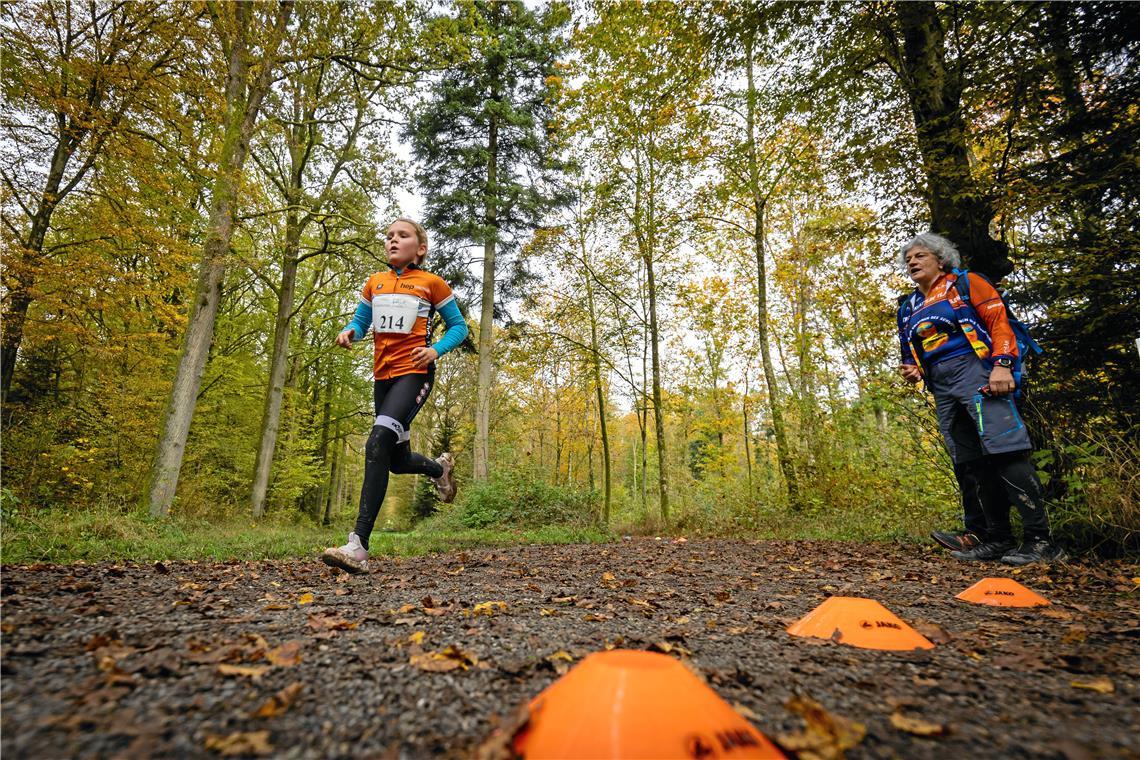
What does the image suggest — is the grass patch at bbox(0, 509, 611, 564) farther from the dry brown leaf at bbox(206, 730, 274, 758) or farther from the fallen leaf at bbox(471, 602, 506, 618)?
the dry brown leaf at bbox(206, 730, 274, 758)

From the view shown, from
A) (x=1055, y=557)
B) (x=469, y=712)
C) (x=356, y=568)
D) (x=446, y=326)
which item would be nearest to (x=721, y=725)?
(x=469, y=712)

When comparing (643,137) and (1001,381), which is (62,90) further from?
(1001,381)

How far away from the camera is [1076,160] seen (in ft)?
11.6

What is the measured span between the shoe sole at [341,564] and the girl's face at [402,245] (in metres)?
2.09

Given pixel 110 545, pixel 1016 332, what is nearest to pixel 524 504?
pixel 110 545

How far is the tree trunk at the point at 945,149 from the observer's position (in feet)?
13.7

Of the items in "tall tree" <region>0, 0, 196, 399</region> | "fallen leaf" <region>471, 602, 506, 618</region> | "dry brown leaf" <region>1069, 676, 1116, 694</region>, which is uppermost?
"tall tree" <region>0, 0, 196, 399</region>

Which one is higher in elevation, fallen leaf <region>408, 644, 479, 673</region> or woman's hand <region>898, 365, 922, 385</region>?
woman's hand <region>898, 365, 922, 385</region>

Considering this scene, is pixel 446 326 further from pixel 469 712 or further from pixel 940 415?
pixel 940 415

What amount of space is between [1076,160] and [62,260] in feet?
45.1

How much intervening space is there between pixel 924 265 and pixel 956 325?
0.53 meters

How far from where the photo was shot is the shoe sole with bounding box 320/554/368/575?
3.09 m

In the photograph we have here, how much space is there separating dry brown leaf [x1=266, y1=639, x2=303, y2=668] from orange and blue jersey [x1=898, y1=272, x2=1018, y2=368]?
4.37 metres

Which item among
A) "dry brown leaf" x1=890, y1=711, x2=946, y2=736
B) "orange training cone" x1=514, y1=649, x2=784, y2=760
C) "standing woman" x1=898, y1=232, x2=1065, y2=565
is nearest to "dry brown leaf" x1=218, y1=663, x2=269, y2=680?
"orange training cone" x1=514, y1=649, x2=784, y2=760
